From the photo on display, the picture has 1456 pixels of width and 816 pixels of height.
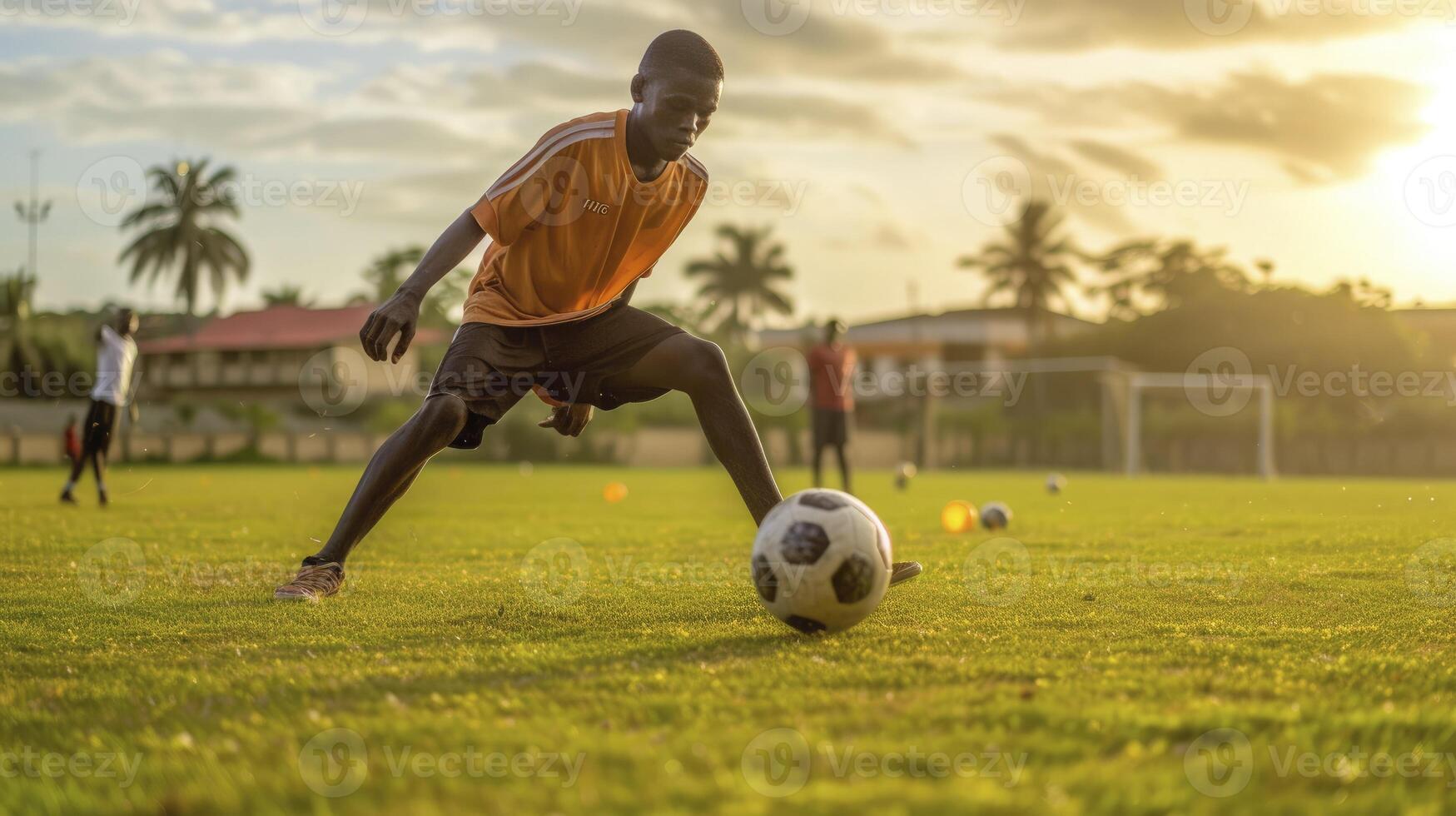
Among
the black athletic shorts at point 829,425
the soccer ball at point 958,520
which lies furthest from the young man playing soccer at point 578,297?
the black athletic shorts at point 829,425

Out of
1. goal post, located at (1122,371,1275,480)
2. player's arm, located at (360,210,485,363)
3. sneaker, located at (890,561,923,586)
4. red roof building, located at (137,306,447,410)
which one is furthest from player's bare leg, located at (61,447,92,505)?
red roof building, located at (137,306,447,410)

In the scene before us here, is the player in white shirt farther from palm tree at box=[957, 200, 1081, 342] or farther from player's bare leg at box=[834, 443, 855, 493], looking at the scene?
palm tree at box=[957, 200, 1081, 342]

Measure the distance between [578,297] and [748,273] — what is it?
53561mm

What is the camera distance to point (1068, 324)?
2702 inches

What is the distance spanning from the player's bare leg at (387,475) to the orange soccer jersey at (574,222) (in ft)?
1.35

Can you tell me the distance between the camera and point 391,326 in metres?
3.98

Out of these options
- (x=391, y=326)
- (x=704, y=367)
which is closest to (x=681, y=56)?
(x=704, y=367)

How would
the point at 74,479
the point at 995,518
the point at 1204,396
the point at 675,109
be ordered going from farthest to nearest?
the point at 1204,396 → the point at 74,479 → the point at 995,518 → the point at 675,109

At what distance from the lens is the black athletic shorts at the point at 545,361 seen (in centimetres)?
434

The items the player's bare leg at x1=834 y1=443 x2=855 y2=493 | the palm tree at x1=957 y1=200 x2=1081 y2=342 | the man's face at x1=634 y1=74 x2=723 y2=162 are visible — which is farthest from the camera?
the palm tree at x1=957 y1=200 x2=1081 y2=342

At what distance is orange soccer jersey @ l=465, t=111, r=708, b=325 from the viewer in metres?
4.29

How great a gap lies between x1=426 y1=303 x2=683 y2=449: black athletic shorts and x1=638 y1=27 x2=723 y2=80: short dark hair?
3.04 ft

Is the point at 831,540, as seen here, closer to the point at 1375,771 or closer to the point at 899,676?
the point at 899,676

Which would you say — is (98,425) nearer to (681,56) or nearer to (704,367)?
(704,367)
